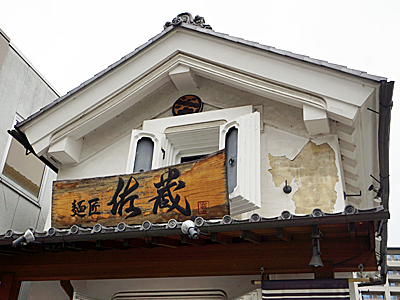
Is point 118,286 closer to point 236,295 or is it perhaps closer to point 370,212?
point 236,295

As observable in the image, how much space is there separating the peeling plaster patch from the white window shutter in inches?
24.0

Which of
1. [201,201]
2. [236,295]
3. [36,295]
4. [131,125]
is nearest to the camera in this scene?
[201,201]

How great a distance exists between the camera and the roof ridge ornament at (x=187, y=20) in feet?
29.0

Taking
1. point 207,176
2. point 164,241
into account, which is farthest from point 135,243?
point 207,176

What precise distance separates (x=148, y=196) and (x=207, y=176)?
1.14 metres

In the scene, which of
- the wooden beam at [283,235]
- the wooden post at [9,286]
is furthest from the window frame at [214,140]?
the wooden post at [9,286]

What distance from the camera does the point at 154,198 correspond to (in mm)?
6801

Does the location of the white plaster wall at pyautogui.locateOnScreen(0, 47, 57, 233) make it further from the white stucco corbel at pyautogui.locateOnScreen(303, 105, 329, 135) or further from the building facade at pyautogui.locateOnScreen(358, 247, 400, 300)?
the building facade at pyautogui.locateOnScreen(358, 247, 400, 300)

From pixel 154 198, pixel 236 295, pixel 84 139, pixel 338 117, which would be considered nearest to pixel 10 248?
pixel 154 198

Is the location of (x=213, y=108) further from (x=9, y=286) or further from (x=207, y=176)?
(x=9, y=286)

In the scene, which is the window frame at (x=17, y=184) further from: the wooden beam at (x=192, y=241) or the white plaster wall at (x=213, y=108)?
the wooden beam at (x=192, y=241)

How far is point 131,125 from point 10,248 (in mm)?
3656

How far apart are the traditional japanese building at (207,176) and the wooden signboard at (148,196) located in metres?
0.02

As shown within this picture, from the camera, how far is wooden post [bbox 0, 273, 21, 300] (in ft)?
23.2
